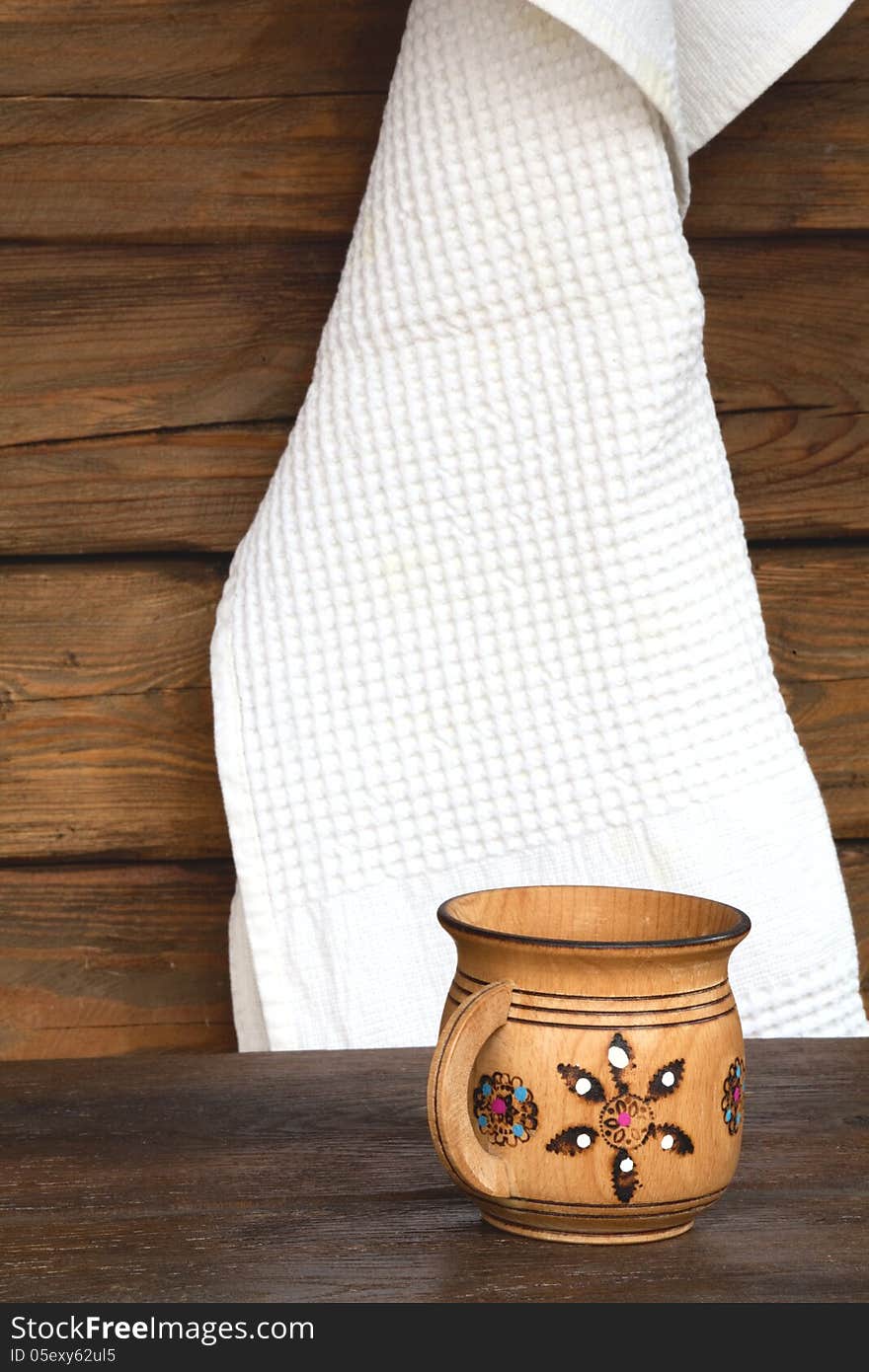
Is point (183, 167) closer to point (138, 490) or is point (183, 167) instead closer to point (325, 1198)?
point (138, 490)

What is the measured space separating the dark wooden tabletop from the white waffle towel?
0.39ft

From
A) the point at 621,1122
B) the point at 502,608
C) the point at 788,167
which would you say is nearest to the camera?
the point at 621,1122

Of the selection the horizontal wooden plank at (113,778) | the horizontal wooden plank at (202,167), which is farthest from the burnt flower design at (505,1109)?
the horizontal wooden plank at (202,167)

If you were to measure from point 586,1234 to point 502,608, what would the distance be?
36 cm

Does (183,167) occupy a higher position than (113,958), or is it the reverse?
(183,167)

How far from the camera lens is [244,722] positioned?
2.24 feet

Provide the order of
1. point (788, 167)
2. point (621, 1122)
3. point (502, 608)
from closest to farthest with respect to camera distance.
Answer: point (621, 1122) → point (502, 608) → point (788, 167)

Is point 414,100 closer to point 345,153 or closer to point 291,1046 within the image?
point 345,153

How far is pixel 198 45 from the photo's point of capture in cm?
74

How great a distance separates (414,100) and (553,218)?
10 centimetres

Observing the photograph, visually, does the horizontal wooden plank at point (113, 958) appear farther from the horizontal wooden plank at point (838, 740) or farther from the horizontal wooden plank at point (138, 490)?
the horizontal wooden plank at point (838, 740)

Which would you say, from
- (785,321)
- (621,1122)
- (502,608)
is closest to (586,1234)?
(621,1122)

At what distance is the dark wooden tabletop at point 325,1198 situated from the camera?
13.4 inches

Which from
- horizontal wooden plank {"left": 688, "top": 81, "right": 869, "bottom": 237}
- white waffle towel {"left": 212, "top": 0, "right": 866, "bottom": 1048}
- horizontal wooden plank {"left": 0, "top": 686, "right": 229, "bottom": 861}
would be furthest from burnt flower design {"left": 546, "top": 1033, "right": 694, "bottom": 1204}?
horizontal wooden plank {"left": 688, "top": 81, "right": 869, "bottom": 237}
